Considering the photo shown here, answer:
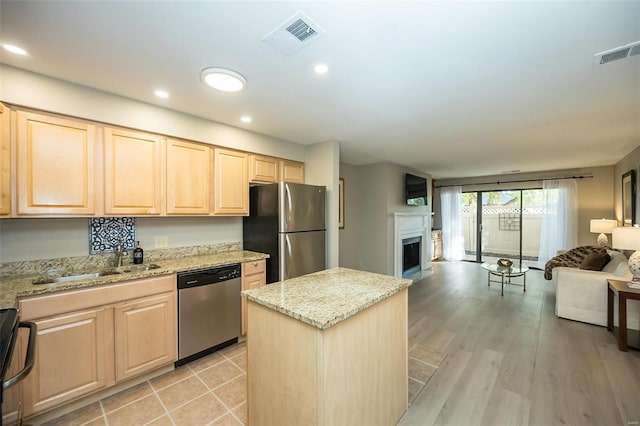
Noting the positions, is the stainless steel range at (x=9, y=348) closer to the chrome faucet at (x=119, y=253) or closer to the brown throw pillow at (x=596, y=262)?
the chrome faucet at (x=119, y=253)

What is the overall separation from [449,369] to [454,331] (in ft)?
2.85

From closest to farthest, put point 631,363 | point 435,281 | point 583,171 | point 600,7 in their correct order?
point 600,7 < point 631,363 < point 435,281 < point 583,171

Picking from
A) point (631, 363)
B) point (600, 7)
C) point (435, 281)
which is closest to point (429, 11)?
point (600, 7)

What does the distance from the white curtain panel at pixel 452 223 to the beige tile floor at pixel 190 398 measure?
5682mm

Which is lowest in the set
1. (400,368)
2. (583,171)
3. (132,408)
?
(132,408)

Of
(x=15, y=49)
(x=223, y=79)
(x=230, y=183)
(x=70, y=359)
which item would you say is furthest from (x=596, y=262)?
(x=15, y=49)

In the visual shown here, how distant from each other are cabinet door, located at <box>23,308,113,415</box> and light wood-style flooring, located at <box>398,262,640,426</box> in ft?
7.27

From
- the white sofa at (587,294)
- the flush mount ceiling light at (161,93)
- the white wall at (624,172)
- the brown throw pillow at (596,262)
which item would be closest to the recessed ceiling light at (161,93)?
the flush mount ceiling light at (161,93)

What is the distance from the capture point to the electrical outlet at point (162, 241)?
2.76 m

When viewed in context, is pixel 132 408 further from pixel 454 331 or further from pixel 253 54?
pixel 454 331

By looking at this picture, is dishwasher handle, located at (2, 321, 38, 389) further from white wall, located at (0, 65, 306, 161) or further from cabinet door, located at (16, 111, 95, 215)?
white wall, located at (0, 65, 306, 161)

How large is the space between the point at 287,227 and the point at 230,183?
84cm

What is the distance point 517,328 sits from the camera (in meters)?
3.21

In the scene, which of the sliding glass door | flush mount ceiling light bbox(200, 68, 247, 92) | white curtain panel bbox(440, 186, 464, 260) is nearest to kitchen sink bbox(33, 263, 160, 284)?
flush mount ceiling light bbox(200, 68, 247, 92)
